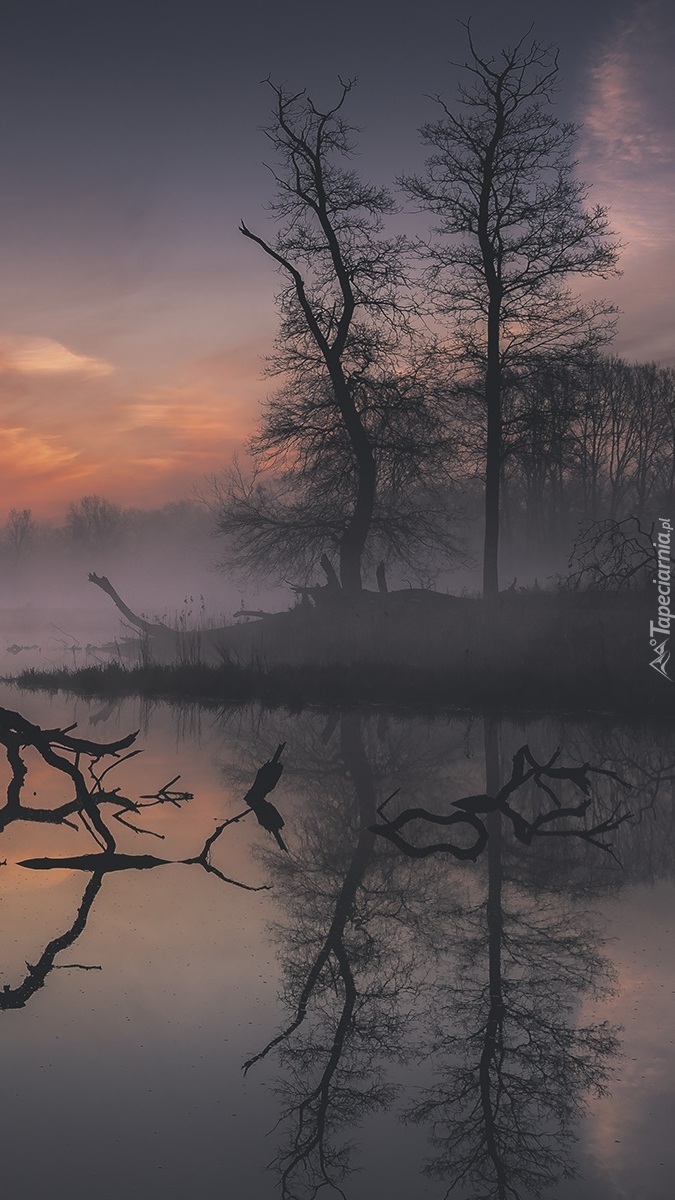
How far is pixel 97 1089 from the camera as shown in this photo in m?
3.87

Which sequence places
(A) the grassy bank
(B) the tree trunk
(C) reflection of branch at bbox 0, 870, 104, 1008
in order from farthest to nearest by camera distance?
(B) the tree trunk < (A) the grassy bank < (C) reflection of branch at bbox 0, 870, 104, 1008

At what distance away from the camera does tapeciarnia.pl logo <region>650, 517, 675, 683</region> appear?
17812 millimetres

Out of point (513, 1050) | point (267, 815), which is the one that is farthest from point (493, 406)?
point (513, 1050)

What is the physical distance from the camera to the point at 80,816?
296 inches

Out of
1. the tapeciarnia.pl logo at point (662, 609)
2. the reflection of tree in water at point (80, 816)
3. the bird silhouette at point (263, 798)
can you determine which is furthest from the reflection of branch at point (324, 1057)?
the tapeciarnia.pl logo at point (662, 609)

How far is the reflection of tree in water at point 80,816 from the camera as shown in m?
5.41

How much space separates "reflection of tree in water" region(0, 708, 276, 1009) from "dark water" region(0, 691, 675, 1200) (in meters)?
0.05

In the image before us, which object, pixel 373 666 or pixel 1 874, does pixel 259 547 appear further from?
pixel 1 874

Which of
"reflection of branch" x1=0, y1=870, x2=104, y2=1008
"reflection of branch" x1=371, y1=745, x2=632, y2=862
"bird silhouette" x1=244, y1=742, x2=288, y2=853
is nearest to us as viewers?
"reflection of branch" x1=0, y1=870, x2=104, y2=1008

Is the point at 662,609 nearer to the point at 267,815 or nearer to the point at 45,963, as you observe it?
the point at 267,815

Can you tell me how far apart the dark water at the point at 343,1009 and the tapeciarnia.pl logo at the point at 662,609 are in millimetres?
9178

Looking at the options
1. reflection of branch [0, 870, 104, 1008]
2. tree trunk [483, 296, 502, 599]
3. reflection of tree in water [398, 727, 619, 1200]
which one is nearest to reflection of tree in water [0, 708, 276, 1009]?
reflection of branch [0, 870, 104, 1008]

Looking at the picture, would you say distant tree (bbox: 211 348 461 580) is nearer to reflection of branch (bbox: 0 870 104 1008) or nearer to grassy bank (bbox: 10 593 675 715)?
grassy bank (bbox: 10 593 675 715)

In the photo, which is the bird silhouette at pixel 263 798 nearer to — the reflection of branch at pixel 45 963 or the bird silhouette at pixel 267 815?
the bird silhouette at pixel 267 815
